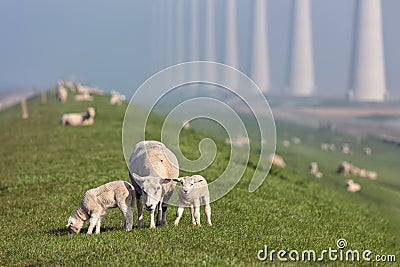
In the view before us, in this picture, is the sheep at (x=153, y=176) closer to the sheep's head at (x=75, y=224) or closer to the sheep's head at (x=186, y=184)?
the sheep's head at (x=186, y=184)

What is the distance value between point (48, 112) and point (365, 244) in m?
48.4

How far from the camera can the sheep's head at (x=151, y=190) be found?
14.2 meters

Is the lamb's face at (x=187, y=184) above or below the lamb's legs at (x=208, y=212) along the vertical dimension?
above

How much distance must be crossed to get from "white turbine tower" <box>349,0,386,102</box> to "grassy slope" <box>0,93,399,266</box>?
312ft

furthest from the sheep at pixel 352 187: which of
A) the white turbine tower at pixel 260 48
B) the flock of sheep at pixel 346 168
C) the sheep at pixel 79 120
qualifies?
the white turbine tower at pixel 260 48

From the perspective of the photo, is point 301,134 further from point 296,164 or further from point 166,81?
point 166,81

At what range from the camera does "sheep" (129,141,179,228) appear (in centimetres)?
1437

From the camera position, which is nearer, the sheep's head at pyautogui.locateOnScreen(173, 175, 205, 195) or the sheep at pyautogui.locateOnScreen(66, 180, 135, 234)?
the sheep's head at pyautogui.locateOnScreen(173, 175, 205, 195)

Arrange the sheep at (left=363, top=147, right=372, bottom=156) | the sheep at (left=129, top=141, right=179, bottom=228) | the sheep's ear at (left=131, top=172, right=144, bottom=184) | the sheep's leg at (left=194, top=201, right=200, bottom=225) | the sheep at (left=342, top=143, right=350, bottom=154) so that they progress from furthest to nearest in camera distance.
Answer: the sheep at (left=363, top=147, right=372, bottom=156) → the sheep at (left=342, top=143, right=350, bottom=154) → the sheep's leg at (left=194, top=201, right=200, bottom=225) → the sheep's ear at (left=131, top=172, right=144, bottom=184) → the sheep at (left=129, top=141, right=179, bottom=228)

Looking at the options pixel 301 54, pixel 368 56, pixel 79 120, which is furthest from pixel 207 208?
pixel 301 54

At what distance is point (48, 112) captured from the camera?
61.2 m

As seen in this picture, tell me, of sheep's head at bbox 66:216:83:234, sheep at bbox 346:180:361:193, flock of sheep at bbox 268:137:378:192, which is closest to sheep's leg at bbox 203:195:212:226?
sheep's head at bbox 66:216:83:234

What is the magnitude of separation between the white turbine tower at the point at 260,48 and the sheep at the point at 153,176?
138996mm

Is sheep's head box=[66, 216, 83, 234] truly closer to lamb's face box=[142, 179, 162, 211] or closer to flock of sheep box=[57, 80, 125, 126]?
lamb's face box=[142, 179, 162, 211]
